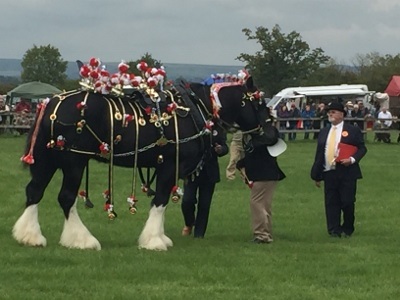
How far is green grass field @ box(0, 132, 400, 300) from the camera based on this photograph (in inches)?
303

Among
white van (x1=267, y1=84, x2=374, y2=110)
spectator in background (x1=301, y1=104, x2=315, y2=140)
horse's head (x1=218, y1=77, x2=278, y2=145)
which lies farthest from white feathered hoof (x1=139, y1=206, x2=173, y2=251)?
white van (x1=267, y1=84, x2=374, y2=110)

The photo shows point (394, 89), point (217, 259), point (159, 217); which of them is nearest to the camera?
point (217, 259)

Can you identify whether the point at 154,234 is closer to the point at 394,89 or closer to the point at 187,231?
Result: the point at 187,231

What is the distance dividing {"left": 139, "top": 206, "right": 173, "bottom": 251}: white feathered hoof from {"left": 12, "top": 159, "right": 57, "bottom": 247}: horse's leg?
116 cm

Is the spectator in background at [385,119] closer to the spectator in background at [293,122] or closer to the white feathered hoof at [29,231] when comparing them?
the spectator in background at [293,122]

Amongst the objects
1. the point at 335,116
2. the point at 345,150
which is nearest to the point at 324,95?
the point at 335,116

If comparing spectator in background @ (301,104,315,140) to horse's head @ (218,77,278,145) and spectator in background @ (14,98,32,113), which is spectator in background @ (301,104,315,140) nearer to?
spectator in background @ (14,98,32,113)

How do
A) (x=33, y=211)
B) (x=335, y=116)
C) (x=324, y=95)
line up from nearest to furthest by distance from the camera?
(x=33, y=211), (x=335, y=116), (x=324, y=95)

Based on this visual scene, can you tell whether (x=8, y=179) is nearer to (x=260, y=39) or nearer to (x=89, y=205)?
(x=89, y=205)

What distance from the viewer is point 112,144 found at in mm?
9641

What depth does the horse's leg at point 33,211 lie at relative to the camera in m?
9.73

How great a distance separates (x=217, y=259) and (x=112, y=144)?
178cm

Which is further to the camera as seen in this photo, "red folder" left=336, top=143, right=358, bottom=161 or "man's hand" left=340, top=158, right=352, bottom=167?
"red folder" left=336, top=143, right=358, bottom=161

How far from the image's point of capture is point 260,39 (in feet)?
226
